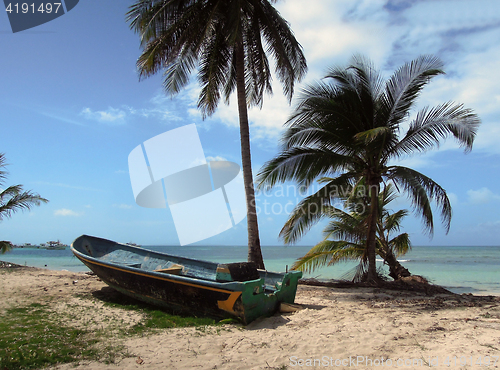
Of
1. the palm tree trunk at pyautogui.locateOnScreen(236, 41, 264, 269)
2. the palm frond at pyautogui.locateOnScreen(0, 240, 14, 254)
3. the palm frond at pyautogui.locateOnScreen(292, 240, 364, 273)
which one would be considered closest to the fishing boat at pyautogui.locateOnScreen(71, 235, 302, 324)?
the palm tree trunk at pyautogui.locateOnScreen(236, 41, 264, 269)

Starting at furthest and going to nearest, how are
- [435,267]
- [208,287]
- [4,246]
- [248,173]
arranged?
1. [435,267]
2. [4,246]
3. [248,173]
4. [208,287]

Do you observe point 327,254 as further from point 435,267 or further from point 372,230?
point 435,267

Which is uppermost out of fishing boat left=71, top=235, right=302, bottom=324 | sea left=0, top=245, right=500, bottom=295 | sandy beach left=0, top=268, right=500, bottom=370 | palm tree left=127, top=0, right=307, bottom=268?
palm tree left=127, top=0, right=307, bottom=268

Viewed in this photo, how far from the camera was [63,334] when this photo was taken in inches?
172

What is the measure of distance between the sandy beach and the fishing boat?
1.02ft

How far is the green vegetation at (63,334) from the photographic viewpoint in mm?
3521

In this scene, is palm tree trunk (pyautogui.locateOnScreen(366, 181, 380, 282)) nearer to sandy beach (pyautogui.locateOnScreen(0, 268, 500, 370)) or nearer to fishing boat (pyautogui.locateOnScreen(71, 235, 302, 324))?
sandy beach (pyautogui.locateOnScreen(0, 268, 500, 370))

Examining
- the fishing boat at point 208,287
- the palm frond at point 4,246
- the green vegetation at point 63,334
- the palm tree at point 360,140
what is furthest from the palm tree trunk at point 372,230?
the palm frond at point 4,246

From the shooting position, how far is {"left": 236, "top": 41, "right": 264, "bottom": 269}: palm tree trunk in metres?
9.19

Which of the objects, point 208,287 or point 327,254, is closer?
point 208,287

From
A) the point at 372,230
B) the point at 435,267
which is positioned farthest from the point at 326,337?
the point at 435,267

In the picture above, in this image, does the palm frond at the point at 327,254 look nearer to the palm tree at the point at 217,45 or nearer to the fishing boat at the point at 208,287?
the palm tree at the point at 217,45

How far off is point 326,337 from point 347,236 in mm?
6309

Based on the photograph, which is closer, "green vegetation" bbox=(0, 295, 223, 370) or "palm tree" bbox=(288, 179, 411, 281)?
"green vegetation" bbox=(0, 295, 223, 370)
